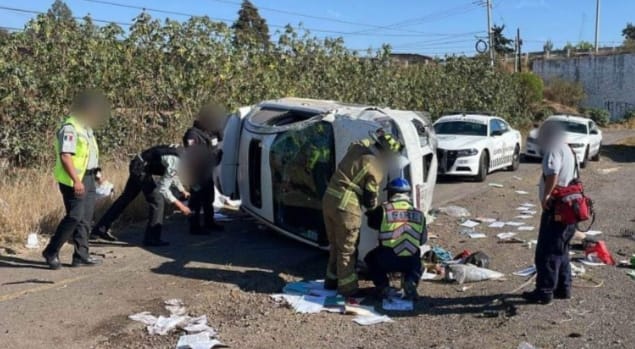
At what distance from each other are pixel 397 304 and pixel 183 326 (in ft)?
6.56

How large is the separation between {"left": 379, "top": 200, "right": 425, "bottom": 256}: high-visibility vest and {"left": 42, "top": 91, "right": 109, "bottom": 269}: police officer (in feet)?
10.5

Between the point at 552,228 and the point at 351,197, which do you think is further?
the point at 351,197

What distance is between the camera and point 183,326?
5879mm

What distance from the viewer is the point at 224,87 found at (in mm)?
15180

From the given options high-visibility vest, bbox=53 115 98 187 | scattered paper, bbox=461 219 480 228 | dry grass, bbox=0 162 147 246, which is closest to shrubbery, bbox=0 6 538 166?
dry grass, bbox=0 162 147 246

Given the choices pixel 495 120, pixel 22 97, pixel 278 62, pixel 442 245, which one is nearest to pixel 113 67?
pixel 22 97

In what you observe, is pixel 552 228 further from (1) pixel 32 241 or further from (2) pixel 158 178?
(1) pixel 32 241

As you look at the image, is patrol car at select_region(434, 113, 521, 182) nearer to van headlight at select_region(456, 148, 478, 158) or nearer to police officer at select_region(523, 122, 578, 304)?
van headlight at select_region(456, 148, 478, 158)

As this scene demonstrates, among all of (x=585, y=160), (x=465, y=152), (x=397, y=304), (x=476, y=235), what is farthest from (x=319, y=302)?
(x=585, y=160)

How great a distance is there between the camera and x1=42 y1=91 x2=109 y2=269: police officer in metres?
7.11

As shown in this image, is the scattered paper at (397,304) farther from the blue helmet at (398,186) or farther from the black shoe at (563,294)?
the black shoe at (563,294)

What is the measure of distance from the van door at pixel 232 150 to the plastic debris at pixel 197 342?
389 cm

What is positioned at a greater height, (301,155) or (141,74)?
(141,74)

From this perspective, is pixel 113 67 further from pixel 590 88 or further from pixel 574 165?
pixel 590 88
